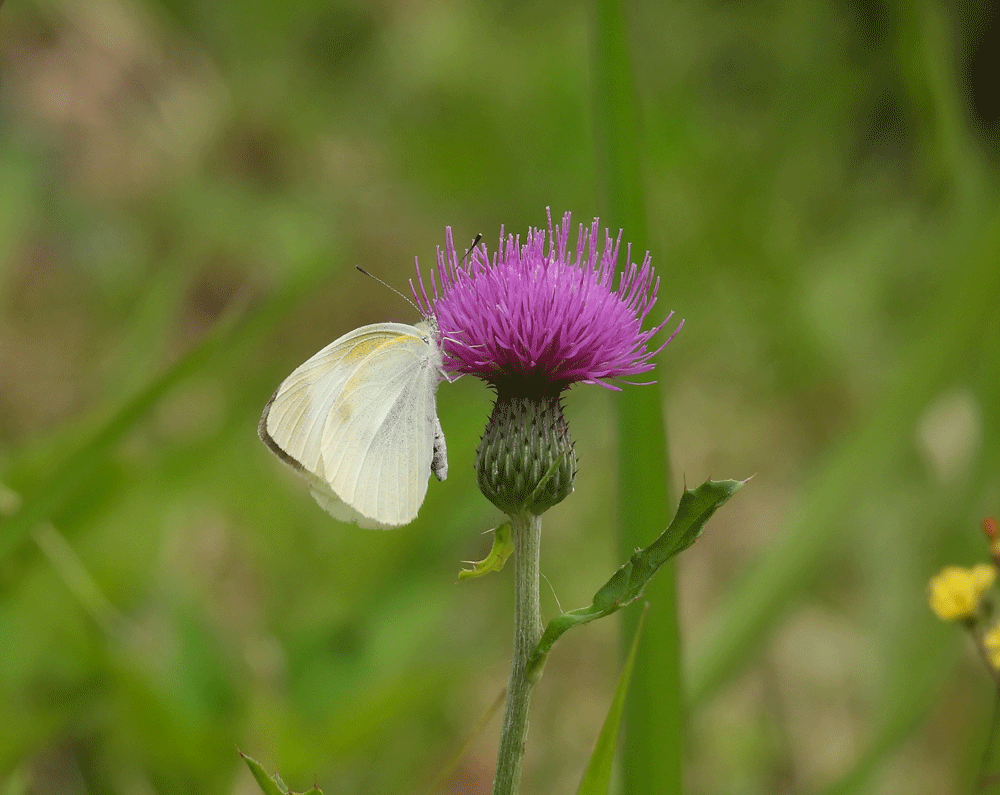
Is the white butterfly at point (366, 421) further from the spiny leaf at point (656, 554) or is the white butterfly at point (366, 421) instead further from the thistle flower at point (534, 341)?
the spiny leaf at point (656, 554)

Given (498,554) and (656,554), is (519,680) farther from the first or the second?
(656,554)

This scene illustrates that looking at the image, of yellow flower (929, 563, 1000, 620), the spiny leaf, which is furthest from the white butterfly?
yellow flower (929, 563, 1000, 620)

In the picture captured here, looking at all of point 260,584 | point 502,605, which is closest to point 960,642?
point 502,605

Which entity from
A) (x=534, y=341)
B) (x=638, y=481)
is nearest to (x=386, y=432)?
(x=534, y=341)

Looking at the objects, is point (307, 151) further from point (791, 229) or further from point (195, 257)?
point (791, 229)

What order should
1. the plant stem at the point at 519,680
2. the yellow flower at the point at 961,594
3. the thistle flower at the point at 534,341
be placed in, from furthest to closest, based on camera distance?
the thistle flower at the point at 534,341 → the yellow flower at the point at 961,594 → the plant stem at the point at 519,680

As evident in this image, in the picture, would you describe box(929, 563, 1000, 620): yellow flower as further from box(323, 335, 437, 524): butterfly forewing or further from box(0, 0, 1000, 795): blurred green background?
box(323, 335, 437, 524): butterfly forewing

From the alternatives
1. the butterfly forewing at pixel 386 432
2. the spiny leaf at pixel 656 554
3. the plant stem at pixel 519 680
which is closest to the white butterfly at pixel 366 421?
the butterfly forewing at pixel 386 432
